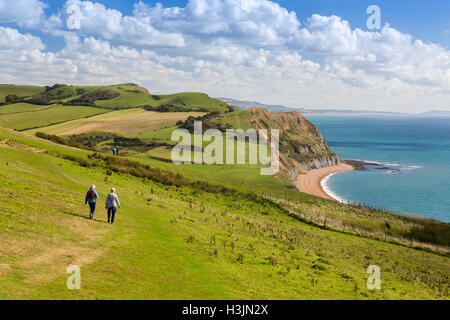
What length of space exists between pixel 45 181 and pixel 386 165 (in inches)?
6517

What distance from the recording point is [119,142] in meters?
132

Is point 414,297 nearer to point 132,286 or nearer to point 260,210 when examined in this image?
point 132,286

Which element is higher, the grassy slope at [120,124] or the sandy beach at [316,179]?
the grassy slope at [120,124]

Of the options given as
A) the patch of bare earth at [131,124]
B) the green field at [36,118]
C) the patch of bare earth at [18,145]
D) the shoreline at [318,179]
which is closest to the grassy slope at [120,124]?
the patch of bare earth at [131,124]

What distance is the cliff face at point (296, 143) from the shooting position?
135500 millimetres

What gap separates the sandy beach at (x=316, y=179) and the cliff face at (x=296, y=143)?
124 inches

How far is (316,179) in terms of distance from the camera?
126500mm

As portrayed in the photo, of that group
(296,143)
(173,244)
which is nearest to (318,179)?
(296,143)

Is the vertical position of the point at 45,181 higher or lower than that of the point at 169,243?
higher

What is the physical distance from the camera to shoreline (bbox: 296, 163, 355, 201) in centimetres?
10041

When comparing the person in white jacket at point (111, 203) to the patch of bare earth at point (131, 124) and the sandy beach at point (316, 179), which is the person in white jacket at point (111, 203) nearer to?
the sandy beach at point (316, 179)

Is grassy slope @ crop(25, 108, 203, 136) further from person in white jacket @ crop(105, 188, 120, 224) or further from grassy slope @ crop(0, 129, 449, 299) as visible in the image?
A: person in white jacket @ crop(105, 188, 120, 224)

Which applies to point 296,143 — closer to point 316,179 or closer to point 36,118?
point 316,179
